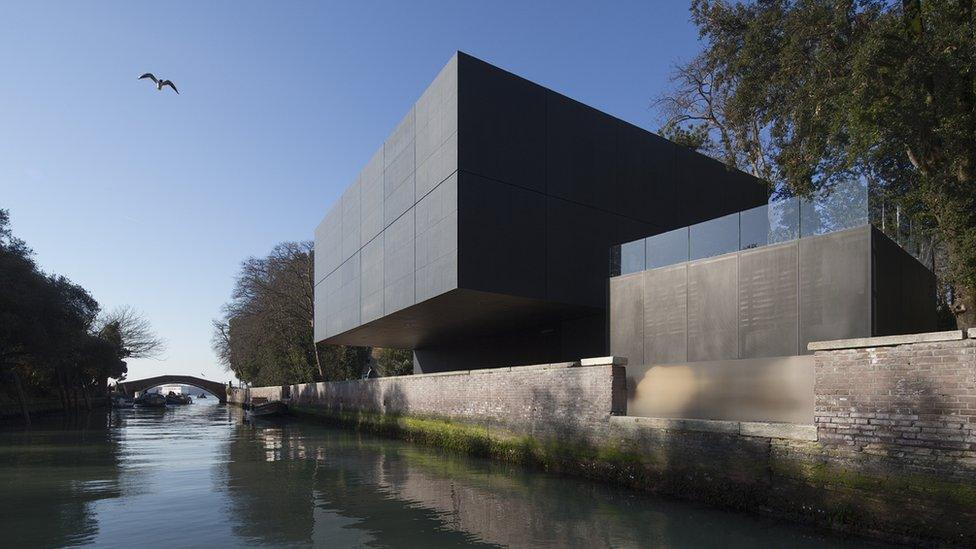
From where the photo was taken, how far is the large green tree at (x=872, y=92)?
14.2m

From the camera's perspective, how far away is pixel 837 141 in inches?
652

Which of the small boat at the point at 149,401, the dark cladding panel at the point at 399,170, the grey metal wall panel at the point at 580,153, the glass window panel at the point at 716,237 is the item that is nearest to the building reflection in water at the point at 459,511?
the glass window panel at the point at 716,237

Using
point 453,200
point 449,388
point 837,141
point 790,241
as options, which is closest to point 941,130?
point 837,141

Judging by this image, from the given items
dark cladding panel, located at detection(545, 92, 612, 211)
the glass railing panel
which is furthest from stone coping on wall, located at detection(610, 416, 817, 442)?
dark cladding panel, located at detection(545, 92, 612, 211)

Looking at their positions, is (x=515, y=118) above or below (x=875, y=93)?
above

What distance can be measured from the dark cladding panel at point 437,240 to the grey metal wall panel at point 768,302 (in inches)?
338

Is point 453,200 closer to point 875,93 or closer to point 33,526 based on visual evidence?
point 875,93

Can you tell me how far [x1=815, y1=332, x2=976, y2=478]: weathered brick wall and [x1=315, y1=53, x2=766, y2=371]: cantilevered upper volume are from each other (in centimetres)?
1189

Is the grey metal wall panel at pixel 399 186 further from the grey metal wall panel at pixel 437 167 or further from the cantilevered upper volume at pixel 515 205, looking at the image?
the grey metal wall panel at pixel 437 167

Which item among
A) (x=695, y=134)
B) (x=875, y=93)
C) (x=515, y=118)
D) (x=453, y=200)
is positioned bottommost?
(x=453, y=200)

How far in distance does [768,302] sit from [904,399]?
5.01 metres

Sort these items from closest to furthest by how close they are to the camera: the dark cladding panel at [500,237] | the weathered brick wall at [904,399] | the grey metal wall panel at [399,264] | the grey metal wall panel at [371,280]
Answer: the weathered brick wall at [904,399], the dark cladding panel at [500,237], the grey metal wall panel at [399,264], the grey metal wall panel at [371,280]

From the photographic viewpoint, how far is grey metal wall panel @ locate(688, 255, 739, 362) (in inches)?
540

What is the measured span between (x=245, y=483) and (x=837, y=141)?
1589 centimetres
